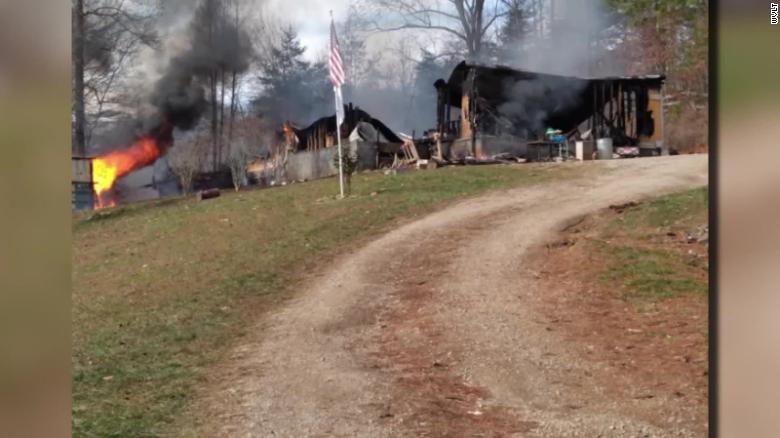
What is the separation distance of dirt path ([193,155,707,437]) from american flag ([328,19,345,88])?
0.68m

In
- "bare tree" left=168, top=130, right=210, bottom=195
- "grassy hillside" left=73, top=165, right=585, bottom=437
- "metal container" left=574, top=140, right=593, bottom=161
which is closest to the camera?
"grassy hillside" left=73, top=165, right=585, bottom=437

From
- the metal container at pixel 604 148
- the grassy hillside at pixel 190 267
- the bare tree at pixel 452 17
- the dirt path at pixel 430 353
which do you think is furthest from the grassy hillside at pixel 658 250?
the bare tree at pixel 452 17

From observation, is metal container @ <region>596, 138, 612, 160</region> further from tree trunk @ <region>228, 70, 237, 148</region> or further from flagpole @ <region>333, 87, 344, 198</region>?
tree trunk @ <region>228, 70, 237, 148</region>

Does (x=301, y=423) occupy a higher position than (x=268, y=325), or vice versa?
(x=268, y=325)

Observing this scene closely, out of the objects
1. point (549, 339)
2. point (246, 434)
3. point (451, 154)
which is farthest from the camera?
point (451, 154)

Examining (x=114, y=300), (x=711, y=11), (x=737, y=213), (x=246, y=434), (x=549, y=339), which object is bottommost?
(x=246, y=434)

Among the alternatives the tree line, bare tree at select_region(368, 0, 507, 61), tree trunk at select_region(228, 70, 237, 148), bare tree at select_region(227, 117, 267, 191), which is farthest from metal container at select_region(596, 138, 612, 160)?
tree trunk at select_region(228, 70, 237, 148)

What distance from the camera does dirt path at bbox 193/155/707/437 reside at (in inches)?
106

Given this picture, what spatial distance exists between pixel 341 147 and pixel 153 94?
2.55 ft

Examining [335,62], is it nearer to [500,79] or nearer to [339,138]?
[339,138]

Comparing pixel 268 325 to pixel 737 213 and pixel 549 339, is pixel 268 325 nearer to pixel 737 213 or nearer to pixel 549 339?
pixel 549 339

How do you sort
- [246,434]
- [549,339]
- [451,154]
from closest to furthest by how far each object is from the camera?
1. [246,434]
2. [549,339]
3. [451,154]

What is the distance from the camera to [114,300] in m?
2.73

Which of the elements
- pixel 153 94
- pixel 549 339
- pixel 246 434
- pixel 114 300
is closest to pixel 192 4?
pixel 153 94
